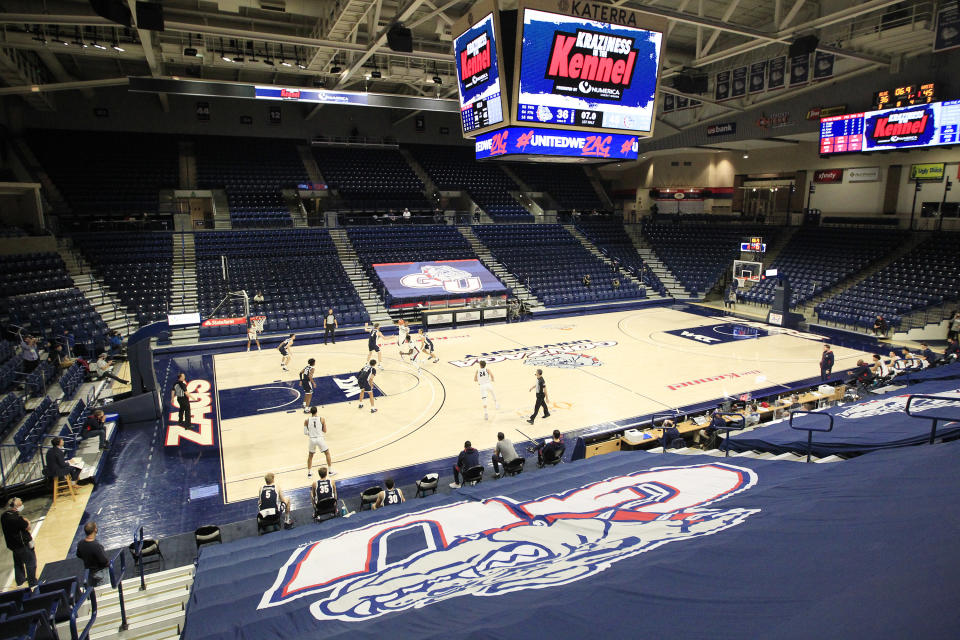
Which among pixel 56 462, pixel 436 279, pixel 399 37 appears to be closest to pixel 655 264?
pixel 436 279

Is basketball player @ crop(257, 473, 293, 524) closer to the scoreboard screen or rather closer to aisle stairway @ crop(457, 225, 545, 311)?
aisle stairway @ crop(457, 225, 545, 311)

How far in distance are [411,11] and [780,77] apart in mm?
18395

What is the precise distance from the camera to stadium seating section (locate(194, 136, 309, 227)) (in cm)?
3016

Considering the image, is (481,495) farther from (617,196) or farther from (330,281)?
(617,196)

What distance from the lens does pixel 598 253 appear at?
33844 mm

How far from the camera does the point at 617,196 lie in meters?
44.2

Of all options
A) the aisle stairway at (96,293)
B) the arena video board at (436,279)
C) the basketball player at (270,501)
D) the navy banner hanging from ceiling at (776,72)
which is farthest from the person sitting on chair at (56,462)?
the navy banner hanging from ceiling at (776,72)

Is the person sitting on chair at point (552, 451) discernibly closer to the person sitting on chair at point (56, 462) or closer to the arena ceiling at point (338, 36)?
the person sitting on chair at point (56, 462)

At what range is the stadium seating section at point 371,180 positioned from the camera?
34.1m

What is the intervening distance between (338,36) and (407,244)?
12873mm

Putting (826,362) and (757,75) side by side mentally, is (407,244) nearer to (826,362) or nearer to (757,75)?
(757,75)

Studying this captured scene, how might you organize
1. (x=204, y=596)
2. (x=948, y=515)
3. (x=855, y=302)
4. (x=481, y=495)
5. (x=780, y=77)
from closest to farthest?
(x=948, y=515), (x=204, y=596), (x=481, y=495), (x=855, y=302), (x=780, y=77)

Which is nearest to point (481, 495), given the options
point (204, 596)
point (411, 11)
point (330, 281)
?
point (204, 596)

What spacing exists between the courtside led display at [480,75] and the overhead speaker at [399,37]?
127 inches
